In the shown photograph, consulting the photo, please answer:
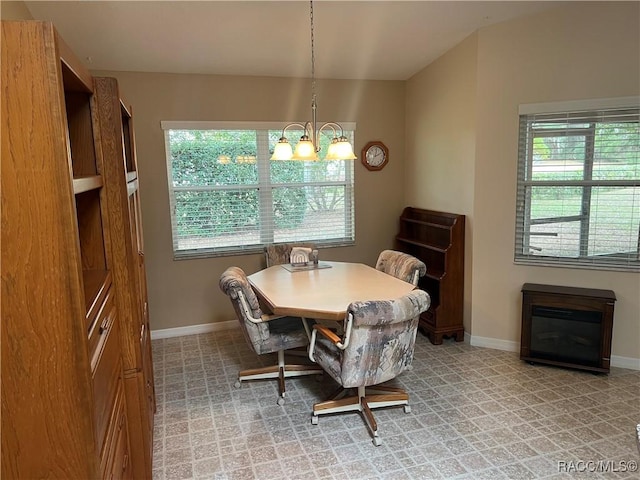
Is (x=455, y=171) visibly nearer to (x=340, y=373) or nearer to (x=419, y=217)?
(x=419, y=217)

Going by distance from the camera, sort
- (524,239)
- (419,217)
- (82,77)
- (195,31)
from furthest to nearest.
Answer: (419,217) → (524,239) → (195,31) → (82,77)

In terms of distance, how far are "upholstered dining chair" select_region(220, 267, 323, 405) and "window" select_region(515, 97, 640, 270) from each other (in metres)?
1.97

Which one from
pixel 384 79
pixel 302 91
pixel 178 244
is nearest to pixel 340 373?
pixel 178 244

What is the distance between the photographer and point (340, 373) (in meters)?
2.50

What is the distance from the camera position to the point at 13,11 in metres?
2.34

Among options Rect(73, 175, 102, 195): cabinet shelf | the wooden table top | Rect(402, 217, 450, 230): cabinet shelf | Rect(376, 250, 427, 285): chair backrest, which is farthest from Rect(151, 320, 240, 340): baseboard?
Rect(73, 175, 102, 195): cabinet shelf

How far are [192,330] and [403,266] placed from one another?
7.46 feet

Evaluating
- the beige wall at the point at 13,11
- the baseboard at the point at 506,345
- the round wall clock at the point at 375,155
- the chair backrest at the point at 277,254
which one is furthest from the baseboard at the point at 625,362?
the beige wall at the point at 13,11

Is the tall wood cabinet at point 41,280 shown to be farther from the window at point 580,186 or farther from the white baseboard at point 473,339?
the window at point 580,186

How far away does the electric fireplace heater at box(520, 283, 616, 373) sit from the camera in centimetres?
322

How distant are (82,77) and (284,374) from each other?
2434 millimetres

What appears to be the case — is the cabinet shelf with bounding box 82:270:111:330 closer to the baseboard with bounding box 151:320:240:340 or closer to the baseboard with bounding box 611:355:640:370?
the baseboard with bounding box 151:320:240:340

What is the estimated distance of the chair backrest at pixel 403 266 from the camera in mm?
3283

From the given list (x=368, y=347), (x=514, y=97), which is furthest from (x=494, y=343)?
(x=514, y=97)
